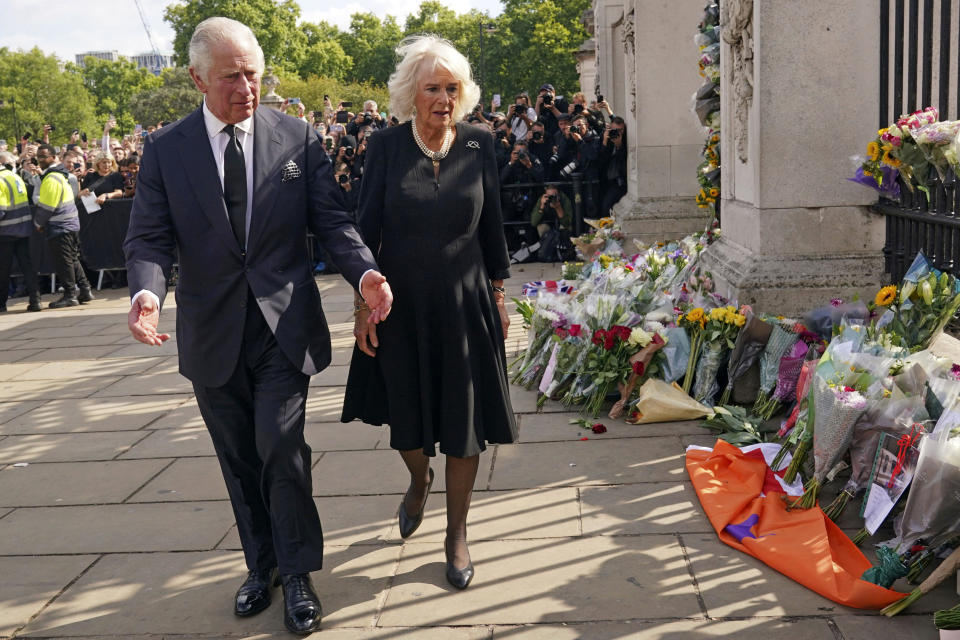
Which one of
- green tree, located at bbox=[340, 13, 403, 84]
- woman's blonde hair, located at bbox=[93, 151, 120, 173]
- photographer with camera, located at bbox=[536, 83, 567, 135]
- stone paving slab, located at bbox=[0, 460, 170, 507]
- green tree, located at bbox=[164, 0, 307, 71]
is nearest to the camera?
stone paving slab, located at bbox=[0, 460, 170, 507]

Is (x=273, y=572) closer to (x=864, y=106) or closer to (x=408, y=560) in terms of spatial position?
(x=408, y=560)

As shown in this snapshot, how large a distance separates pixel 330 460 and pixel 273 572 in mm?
1616

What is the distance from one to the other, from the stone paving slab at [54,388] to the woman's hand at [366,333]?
4347mm

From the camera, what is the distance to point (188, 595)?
145 inches

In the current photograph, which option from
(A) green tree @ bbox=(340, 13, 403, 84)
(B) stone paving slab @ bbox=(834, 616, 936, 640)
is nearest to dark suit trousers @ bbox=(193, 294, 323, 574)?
(B) stone paving slab @ bbox=(834, 616, 936, 640)

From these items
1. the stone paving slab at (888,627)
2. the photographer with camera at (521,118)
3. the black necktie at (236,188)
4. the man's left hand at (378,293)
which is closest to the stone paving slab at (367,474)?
the man's left hand at (378,293)

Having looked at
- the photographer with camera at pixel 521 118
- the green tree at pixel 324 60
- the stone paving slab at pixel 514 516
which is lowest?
the stone paving slab at pixel 514 516

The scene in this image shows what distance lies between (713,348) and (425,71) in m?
2.75

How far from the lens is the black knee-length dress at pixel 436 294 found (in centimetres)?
356

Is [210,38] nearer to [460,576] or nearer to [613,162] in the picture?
[460,576]

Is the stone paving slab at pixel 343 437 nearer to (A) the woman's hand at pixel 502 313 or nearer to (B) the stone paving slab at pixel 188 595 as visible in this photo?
(B) the stone paving slab at pixel 188 595

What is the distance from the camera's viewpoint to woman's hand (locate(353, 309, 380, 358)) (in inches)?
141

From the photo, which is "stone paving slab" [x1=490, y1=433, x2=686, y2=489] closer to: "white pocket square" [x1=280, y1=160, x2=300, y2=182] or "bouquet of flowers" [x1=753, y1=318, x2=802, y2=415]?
"bouquet of flowers" [x1=753, y1=318, x2=802, y2=415]

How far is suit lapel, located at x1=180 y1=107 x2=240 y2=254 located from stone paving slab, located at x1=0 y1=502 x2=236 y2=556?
60.3 inches
